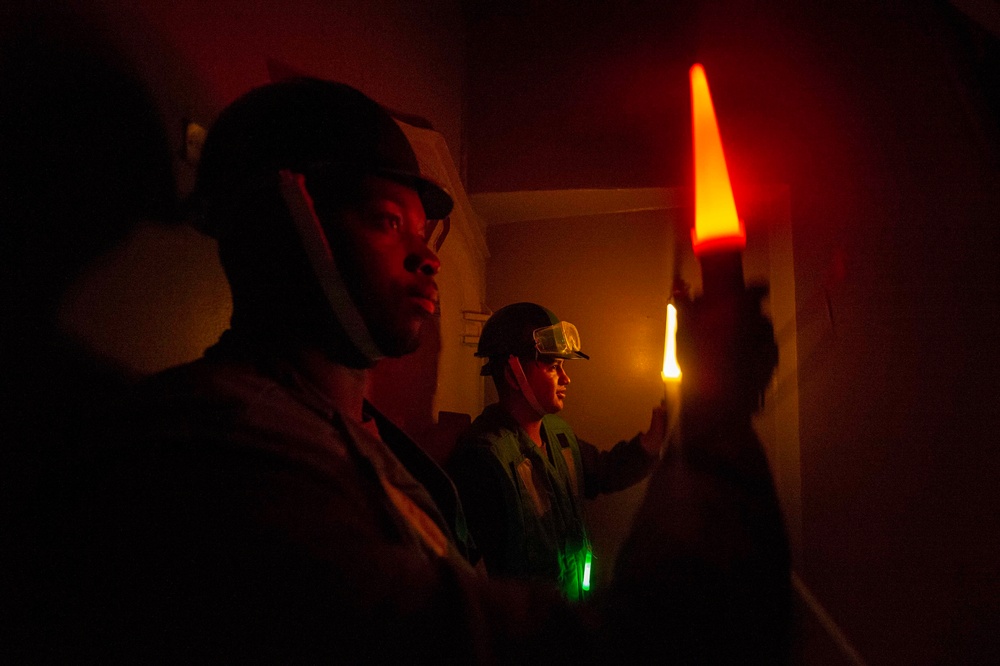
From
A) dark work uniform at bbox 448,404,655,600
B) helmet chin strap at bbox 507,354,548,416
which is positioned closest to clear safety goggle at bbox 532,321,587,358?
helmet chin strap at bbox 507,354,548,416

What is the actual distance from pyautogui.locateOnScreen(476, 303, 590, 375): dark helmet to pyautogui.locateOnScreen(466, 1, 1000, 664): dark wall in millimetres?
962

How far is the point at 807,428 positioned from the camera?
8.00ft

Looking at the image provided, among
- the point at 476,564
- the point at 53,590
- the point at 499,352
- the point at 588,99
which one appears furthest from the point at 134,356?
the point at 588,99

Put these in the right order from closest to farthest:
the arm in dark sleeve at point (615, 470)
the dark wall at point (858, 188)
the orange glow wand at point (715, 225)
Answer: the orange glow wand at point (715, 225)
the dark wall at point (858, 188)
the arm in dark sleeve at point (615, 470)

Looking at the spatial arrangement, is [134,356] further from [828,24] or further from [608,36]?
[828,24]

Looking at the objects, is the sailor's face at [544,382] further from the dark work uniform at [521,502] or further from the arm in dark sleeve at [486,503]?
the arm in dark sleeve at [486,503]

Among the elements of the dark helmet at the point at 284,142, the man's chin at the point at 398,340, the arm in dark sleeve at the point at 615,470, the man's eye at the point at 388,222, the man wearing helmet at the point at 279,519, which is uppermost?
the dark helmet at the point at 284,142

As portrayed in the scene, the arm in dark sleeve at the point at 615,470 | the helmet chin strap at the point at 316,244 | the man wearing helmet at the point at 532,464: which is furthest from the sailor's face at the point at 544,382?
the helmet chin strap at the point at 316,244

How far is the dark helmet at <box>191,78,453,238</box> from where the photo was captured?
786 mm

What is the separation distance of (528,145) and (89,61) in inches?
91.9

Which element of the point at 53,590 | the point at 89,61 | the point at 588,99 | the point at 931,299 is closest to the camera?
the point at 53,590

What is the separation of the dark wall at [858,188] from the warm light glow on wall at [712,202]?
1.85 metres

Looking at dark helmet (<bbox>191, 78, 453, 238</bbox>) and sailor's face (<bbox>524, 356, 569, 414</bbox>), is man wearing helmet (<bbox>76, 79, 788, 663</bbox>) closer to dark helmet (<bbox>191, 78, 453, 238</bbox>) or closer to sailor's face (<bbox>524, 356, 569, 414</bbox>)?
dark helmet (<bbox>191, 78, 453, 238</bbox>)

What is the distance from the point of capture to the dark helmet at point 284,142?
79 centimetres
